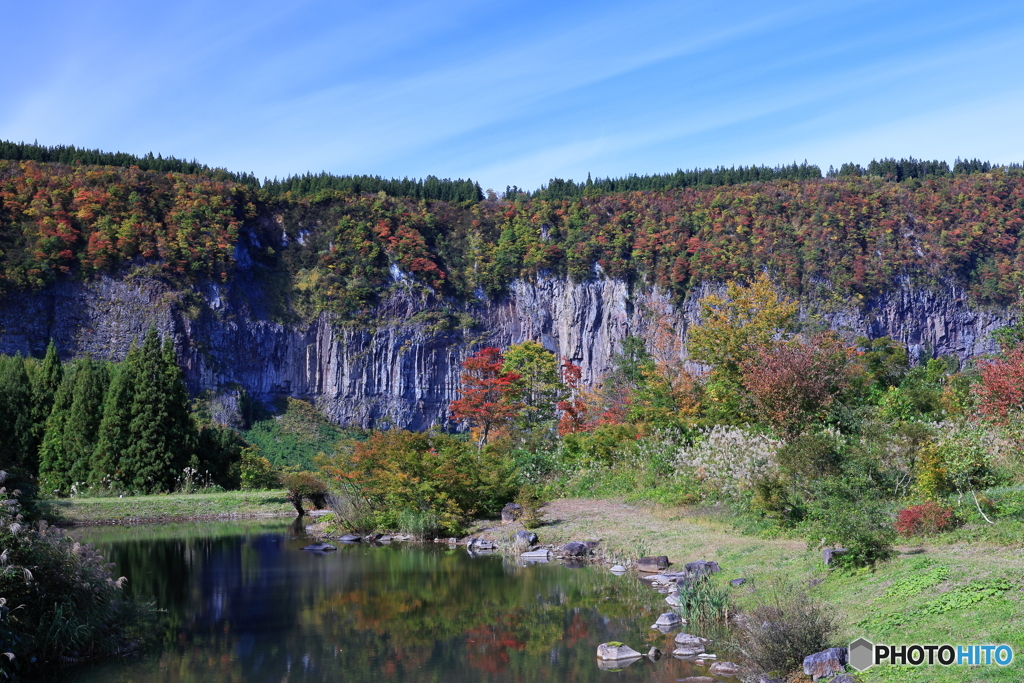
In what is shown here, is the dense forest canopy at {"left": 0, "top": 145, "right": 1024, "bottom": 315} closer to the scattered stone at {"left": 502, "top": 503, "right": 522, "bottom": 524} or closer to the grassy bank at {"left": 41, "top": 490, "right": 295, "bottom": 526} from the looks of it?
the grassy bank at {"left": 41, "top": 490, "right": 295, "bottom": 526}

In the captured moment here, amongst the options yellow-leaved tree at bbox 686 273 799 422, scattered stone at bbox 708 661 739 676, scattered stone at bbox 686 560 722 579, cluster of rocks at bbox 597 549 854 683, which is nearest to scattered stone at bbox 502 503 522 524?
yellow-leaved tree at bbox 686 273 799 422

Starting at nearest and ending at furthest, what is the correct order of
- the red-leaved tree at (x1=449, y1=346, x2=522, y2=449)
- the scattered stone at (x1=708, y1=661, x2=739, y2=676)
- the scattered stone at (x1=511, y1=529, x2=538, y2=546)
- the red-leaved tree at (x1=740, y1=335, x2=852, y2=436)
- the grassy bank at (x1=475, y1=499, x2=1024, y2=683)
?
1. the grassy bank at (x1=475, y1=499, x2=1024, y2=683)
2. the scattered stone at (x1=708, y1=661, x2=739, y2=676)
3. the scattered stone at (x1=511, y1=529, x2=538, y2=546)
4. the red-leaved tree at (x1=740, y1=335, x2=852, y2=436)
5. the red-leaved tree at (x1=449, y1=346, x2=522, y2=449)

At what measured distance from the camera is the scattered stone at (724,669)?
10086mm

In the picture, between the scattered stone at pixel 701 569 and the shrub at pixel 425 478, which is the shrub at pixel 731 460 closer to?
the scattered stone at pixel 701 569

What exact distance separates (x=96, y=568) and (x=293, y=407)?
6020 centimetres

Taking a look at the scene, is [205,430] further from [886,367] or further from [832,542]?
[832,542]

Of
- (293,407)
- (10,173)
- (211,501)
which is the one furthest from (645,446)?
(10,173)

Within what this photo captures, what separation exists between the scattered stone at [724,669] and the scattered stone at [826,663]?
111 centimetres

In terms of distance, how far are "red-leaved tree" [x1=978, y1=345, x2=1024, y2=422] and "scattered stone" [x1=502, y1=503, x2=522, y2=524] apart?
1191 cm

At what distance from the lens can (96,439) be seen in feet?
118

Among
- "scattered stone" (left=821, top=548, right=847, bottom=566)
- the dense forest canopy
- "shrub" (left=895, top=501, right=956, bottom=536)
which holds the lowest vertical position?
"scattered stone" (left=821, top=548, right=847, bottom=566)

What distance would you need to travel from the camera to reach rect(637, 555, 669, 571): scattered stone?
1650cm

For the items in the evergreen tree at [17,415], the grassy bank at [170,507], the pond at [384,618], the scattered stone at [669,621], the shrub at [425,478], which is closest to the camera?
the pond at [384,618]

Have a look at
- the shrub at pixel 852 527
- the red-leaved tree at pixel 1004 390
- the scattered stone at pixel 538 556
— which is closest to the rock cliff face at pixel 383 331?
the scattered stone at pixel 538 556
